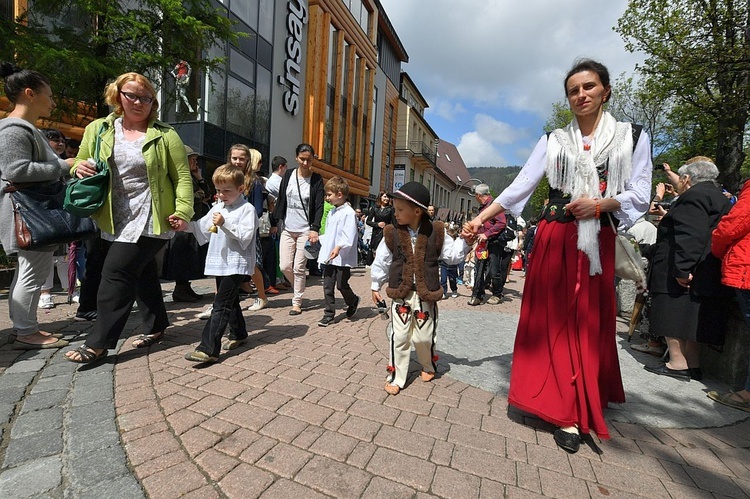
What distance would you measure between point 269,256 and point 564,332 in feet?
16.6

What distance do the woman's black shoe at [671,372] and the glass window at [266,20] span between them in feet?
53.0

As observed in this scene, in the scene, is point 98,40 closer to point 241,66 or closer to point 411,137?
point 241,66

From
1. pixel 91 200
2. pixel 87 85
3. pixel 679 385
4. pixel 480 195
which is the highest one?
pixel 87 85

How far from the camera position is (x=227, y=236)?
11.5ft

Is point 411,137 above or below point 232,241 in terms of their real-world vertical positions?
above

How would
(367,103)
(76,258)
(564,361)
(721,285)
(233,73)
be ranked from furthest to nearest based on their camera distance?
(367,103)
(233,73)
(76,258)
(721,285)
(564,361)

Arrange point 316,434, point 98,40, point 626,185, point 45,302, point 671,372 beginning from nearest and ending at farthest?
point 316,434 < point 626,185 < point 671,372 < point 45,302 < point 98,40

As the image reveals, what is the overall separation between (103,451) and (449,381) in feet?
7.68

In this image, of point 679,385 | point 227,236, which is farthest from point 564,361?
point 227,236

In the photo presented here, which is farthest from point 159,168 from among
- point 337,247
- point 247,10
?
point 247,10

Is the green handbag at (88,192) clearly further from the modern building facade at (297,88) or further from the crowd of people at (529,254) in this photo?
the modern building facade at (297,88)

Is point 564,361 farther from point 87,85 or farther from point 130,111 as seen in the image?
point 87,85

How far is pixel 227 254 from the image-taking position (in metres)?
3.44

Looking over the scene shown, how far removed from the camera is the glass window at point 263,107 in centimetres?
1528
